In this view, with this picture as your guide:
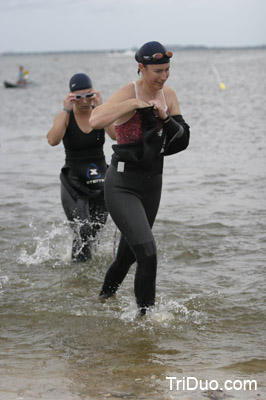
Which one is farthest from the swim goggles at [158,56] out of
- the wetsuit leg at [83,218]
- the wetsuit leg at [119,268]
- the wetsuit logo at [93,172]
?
the wetsuit leg at [83,218]

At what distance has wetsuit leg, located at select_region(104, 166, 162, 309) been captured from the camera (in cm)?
482

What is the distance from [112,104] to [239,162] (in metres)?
9.46

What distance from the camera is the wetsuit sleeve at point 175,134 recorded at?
15.2 ft

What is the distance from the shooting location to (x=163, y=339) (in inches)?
200

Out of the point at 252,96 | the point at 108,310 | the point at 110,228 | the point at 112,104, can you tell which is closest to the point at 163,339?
the point at 108,310

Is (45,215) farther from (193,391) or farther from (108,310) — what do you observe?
(193,391)

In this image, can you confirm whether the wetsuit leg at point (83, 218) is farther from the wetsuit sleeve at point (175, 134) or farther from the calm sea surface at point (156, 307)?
the wetsuit sleeve at point (175, 134)

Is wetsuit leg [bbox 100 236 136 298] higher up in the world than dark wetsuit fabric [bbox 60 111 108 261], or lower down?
lower down

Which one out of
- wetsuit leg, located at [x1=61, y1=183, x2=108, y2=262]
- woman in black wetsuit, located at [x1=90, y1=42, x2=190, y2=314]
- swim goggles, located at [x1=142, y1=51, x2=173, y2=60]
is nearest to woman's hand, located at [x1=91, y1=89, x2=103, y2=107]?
wetsuit leg, located at [x1=61, y1=183, x2=108, y2=262]

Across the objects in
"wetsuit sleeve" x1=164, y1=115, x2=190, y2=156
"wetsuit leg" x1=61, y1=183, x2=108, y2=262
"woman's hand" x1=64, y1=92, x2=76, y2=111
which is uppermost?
"woman's hand" x1=64, y1=92, x2=76, y2=111

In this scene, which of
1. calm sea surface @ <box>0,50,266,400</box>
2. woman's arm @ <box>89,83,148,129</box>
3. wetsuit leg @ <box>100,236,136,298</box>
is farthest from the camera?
wetsuit leg @ <box>100,236,136,298</box>

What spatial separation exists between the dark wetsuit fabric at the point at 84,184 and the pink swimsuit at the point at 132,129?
200 cm

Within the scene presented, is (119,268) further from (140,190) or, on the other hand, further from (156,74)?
(156,74)

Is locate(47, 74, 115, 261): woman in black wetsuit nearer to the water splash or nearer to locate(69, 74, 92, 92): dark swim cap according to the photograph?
locate(69, 74, 92, 92): dark swim cap
